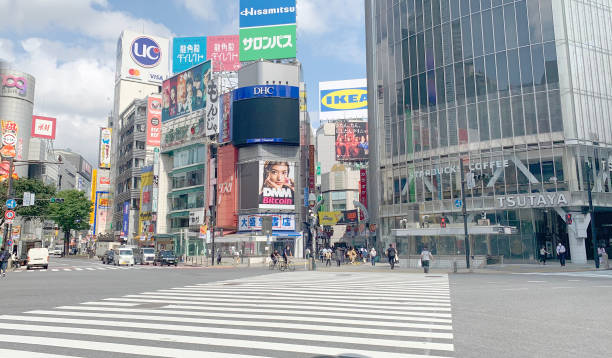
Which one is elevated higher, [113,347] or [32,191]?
[32,191]

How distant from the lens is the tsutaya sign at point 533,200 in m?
38.7

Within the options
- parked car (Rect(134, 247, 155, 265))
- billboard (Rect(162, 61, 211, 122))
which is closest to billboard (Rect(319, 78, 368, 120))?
billboard (Rect(162, 61, 211, 122))

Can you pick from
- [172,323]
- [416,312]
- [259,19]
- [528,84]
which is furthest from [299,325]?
[259,19]

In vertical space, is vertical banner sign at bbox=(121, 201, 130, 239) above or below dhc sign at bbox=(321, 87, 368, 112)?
below

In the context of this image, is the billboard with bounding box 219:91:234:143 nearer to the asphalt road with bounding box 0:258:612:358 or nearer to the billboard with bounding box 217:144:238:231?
the billboard with bounding box 217:144:238:231

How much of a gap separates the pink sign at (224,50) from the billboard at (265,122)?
33534mm

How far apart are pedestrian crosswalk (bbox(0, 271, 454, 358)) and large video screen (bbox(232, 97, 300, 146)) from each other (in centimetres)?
5041

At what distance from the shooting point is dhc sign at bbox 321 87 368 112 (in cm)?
11000

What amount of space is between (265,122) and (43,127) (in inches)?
2911

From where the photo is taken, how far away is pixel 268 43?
7062 cm

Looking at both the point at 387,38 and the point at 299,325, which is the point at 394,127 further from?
the point at 299,325

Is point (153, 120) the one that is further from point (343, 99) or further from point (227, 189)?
point (343, 99)

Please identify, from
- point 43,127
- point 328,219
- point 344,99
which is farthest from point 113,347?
point 43,127

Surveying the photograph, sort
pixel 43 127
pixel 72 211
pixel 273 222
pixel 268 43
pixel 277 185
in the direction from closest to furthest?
pixel 273 222, pixel 277 185, pixel 268 43, pixel 72 211, pixel 43 127
